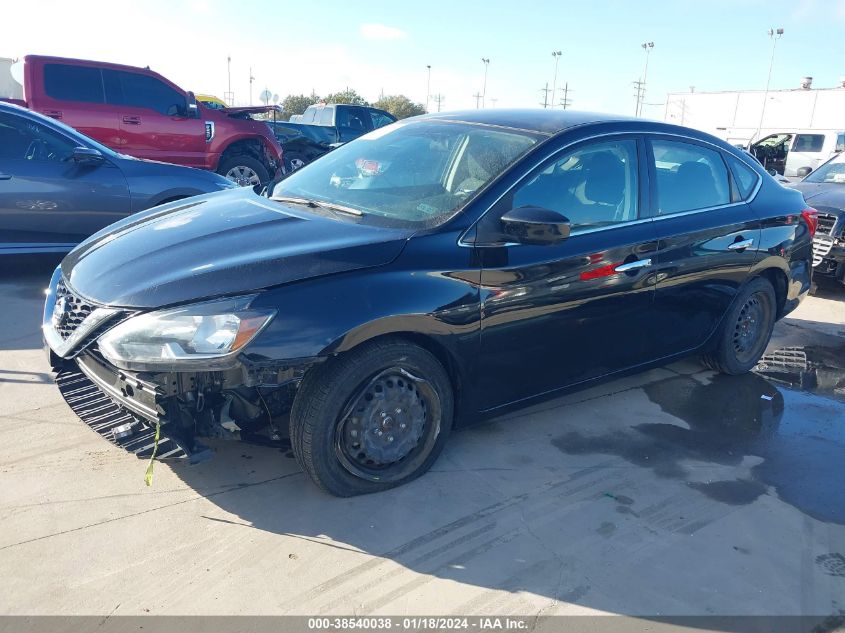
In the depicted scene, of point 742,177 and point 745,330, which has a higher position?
point 742,177

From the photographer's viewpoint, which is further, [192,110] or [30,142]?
[192,110]

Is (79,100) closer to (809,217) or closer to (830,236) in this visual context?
(809,217)

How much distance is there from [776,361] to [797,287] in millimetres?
667

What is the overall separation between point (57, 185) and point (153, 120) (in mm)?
4012

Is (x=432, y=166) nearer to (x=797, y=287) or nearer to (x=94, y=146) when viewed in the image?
(x=797, y=287)

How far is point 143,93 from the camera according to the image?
32.4ft

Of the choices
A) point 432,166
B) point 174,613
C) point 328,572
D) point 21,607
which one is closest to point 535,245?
point 432,166

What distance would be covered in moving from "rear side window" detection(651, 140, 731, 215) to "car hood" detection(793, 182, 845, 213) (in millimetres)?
4229

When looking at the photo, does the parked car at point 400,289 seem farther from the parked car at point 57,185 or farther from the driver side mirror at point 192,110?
the driver side mirror at point 192,110

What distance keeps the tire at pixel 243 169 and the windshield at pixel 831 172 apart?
8.04 m

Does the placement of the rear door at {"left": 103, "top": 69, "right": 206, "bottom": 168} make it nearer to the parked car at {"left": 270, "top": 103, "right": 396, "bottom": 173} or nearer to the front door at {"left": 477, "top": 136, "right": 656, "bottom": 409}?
the parked car at {"left": 270, "top": 103, "right": 396, "bottom": 173}

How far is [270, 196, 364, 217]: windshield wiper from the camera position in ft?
11.5

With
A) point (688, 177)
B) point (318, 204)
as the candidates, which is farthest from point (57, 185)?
point (688, 177)

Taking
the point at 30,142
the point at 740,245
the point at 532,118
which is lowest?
the point at 740,245
